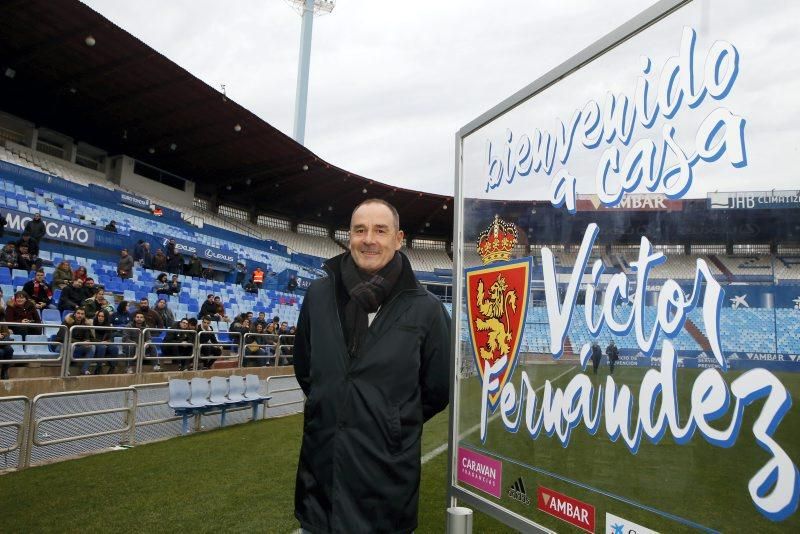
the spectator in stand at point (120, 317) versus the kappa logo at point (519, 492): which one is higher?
the spectator in stand at point (120, 317)

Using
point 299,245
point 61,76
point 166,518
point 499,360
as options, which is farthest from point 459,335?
point 299,245

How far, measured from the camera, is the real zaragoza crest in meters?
1.99

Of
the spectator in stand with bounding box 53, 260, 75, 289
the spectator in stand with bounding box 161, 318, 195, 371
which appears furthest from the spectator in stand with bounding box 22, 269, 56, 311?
the spectator in stand with bounding box 161, 318, 195, 371

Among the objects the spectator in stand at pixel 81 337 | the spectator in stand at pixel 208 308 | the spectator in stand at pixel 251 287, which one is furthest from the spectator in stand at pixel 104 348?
the spectator in stand at pixel 251 287

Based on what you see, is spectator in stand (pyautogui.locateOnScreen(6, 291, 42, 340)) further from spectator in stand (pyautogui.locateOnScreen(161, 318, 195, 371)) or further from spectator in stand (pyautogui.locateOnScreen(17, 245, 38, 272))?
spectator in stand (pyautogui.locateOnScreen(17, 245, 38, 272))

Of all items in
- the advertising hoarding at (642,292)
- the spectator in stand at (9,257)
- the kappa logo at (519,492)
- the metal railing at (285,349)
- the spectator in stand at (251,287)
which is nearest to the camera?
the advertising hoarding at (642,292)

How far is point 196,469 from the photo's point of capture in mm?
5086

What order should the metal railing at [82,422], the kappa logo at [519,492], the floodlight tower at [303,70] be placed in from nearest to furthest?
the kappa logo at [519,492], the metal railing at [82,422], the floodlight tower at [303,70]

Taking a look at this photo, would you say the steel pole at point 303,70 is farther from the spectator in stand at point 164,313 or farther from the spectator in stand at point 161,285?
the spectator in stand at point 164,313

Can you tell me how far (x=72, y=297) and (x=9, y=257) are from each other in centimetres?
201

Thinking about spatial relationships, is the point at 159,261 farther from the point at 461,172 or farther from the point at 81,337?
the point at 461,172

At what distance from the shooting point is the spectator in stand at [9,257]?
10.2m

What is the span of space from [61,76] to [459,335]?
18858 millimetres

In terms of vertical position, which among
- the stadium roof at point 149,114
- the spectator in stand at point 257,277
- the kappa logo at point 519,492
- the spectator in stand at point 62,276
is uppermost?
the stadium roof at point 149,114
